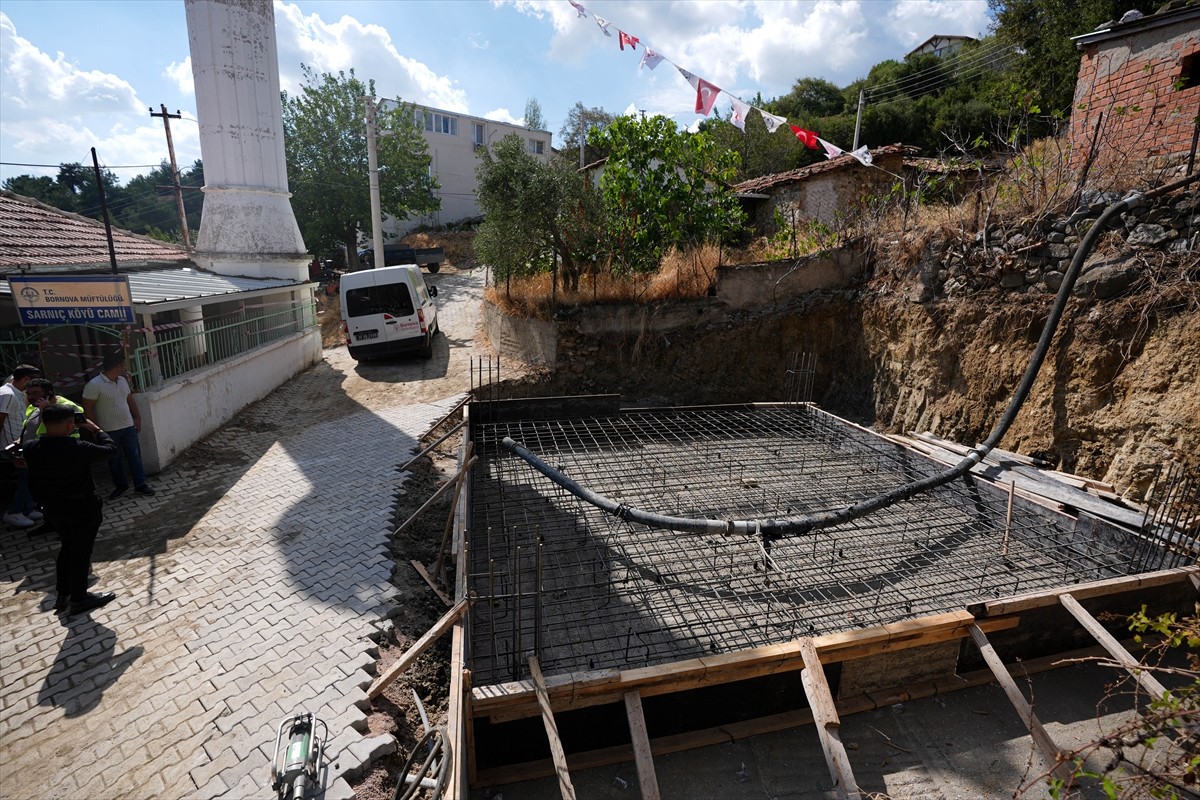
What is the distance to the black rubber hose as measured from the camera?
18.2 feet

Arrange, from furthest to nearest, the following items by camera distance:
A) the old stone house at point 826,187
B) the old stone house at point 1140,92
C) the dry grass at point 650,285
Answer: the old stone house at point 826,187 < the dry grass at point 650,285 < the old stone house at point 1140,92

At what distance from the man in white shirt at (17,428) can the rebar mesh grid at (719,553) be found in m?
4.21

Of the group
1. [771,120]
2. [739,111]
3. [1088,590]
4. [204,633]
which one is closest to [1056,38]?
[771,120]

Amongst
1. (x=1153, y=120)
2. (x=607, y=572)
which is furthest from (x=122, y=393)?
(x=1153, y=120)

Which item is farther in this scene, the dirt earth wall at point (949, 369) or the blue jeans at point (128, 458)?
the dirt earth wall at point (949, 369)

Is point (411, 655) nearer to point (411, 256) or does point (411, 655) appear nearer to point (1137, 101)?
point (1137, 101)

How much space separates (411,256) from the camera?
74.6ft

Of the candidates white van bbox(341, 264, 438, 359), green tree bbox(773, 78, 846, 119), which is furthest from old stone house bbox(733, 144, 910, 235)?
green tree bbox(773, 78, 846, 119)

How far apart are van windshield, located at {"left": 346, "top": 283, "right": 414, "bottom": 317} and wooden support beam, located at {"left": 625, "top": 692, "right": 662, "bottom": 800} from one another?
32.5 feet

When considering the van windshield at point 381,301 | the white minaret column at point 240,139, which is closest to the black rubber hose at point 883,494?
the van windshield at point 381,301

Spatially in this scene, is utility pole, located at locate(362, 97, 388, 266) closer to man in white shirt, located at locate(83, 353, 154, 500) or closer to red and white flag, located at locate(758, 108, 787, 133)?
man in white shirt, located at locate(83, 353, 154, 500)

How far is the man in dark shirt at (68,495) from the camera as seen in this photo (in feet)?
13.3

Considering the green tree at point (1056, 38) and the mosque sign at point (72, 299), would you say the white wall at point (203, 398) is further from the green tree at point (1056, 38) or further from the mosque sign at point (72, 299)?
the green tree at point (1056, 38)

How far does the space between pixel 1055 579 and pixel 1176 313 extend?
350 cm
